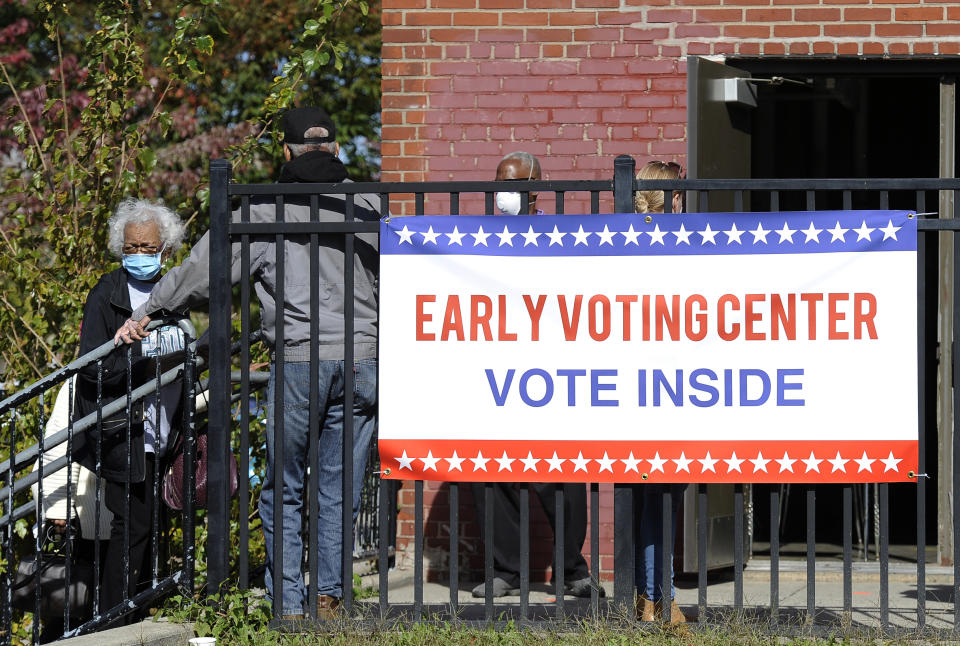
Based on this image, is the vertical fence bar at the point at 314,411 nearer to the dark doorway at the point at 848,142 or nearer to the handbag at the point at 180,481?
the handbag at the point at 180,481

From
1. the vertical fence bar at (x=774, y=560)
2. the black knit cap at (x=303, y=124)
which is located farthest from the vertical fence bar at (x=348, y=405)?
the vertical fence bar at (x=774, y=560)

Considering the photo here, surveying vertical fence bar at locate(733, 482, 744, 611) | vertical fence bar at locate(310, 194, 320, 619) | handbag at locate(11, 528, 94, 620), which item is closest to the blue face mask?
vertical fence bar at locate(310, 194, 320, 619)

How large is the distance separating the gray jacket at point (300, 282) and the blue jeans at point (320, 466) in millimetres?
95

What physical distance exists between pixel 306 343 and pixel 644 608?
1.70 m

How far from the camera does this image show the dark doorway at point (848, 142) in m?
6.65

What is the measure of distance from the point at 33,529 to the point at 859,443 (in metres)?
3.96

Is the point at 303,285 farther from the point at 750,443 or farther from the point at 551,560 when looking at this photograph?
the point at 551,560

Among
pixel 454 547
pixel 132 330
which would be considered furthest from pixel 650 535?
pixel 132 330

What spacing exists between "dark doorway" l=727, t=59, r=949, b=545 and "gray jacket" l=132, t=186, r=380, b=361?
276 centimetres

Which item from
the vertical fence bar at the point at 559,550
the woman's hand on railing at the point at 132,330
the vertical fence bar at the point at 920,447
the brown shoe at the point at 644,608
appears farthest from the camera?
the woman's hand on railing at the point at 132,330

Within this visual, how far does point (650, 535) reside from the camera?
16.0 ft

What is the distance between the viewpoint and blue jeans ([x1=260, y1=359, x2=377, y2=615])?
4.80 m

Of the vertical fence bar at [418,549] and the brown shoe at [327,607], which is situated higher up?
the vertical fence bar at [418,549]

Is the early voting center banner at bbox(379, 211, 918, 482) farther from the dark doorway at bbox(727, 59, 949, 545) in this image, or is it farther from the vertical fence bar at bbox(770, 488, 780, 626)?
the dark doorway at bbox(727, 59, 949, 545)
